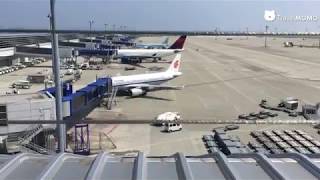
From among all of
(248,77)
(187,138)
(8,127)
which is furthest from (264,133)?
(248,77)

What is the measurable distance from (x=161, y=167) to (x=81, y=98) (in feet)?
44.3

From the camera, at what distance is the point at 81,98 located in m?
15.8

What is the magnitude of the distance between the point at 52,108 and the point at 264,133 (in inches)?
285

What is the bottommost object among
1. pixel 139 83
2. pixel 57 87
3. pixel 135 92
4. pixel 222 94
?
pixel 222 94

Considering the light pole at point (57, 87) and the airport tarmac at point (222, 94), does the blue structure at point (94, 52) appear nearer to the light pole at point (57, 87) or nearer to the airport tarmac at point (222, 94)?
the airport tarmac at point (222, 94)

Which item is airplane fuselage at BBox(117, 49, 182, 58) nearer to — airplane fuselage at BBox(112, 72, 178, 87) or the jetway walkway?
airplane fuselage at BBox(112, 72, 178, 87)

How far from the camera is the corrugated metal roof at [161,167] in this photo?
2.41 m

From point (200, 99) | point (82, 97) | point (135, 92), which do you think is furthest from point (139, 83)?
point (82, 97)

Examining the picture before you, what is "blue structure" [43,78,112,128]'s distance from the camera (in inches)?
527

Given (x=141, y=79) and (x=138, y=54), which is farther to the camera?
(x=138, y=54)

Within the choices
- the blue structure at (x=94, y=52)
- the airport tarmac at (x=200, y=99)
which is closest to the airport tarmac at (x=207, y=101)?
the airport tarmac at (x=200, y=99)

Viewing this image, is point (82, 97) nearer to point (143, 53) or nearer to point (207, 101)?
point (207, 101)

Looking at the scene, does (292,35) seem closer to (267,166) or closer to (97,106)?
(267,166)

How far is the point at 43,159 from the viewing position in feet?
9.07
